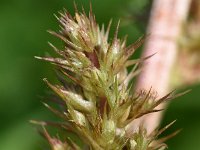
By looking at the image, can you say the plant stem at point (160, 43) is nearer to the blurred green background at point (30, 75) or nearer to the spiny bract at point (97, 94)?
the spiny bract at point (97, 94)

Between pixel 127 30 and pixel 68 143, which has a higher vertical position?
pixel 68 143

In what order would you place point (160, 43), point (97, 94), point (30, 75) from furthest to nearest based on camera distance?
point (30, 75) < point (160, 43) < point (97, 94)

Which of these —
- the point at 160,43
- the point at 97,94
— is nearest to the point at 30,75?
the point at 160,43

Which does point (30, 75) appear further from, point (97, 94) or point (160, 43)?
point (97, 94)

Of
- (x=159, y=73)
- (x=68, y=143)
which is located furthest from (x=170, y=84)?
(x=68, y=143)

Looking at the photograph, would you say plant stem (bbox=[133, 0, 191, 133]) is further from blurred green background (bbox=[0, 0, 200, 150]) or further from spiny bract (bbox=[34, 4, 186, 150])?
blurred green background (bbox=[0, 0, 200, 150])

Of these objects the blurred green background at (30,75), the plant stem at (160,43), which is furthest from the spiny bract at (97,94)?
the blurred green background at (30,75)

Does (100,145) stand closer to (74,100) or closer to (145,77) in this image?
(74,100)
